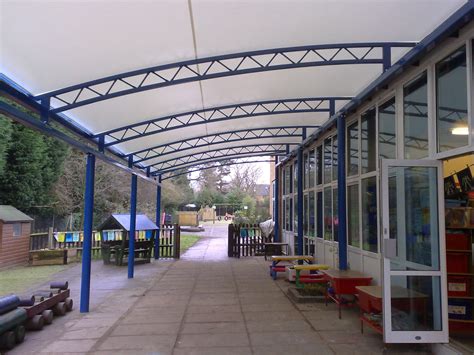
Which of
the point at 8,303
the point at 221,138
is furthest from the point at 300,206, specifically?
the point at 8,303

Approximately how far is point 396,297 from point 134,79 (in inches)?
206

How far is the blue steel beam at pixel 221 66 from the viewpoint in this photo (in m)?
6.29

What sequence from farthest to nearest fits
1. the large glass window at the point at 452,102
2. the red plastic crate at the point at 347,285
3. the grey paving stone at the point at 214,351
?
the red plastic crate at the point at 347,285, the grey paving stone at the point at 214,351, the large glass window at the point at 452,102

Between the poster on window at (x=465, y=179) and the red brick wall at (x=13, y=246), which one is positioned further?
the red brick wall at (x=13, y=246)

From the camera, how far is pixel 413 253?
467 cm

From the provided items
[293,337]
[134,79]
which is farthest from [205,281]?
[134,79]

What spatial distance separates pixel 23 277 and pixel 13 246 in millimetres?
2555

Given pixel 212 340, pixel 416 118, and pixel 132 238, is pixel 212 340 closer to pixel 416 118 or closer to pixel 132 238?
pixel 416 118

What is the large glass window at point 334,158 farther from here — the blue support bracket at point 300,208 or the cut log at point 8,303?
the cut log at point 8,303

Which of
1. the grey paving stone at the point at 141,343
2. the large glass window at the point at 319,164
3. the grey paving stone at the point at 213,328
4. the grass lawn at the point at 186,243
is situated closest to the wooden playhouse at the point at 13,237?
the grass lawn at the point at 186,243

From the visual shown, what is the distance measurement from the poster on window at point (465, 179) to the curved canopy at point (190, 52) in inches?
83.5

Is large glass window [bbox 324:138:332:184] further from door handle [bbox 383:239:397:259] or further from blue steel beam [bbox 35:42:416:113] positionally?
door handle [bbox 383:239:397:259]

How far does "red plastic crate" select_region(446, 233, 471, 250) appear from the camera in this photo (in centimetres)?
488

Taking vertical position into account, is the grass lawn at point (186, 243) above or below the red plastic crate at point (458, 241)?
below
